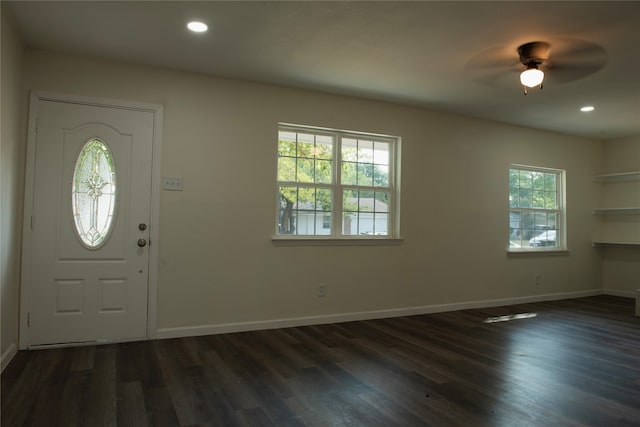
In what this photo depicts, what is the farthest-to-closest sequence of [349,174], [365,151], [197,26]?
[365,151]
[349,174]
[197,26]

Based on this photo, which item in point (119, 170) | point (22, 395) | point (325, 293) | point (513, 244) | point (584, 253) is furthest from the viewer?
point (584, 253)

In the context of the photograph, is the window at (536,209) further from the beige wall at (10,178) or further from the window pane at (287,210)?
the beige wall at (10,178)

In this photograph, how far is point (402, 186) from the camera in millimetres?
5047

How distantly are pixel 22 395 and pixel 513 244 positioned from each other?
5.75m

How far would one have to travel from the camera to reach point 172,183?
3.93m

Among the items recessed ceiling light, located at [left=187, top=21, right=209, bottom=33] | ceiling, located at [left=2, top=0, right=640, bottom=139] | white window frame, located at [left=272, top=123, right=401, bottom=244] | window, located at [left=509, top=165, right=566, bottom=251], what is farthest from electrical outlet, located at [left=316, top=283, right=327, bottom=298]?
window, located at [left=509, top=165, right=566, bottom=251]

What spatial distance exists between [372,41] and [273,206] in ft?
6.18

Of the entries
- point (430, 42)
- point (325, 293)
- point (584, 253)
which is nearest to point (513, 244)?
point (584, 253)

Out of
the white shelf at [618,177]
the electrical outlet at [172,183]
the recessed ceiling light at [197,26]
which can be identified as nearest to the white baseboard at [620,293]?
the white shelf at [618,177]

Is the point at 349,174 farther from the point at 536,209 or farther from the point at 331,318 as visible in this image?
the point at 536,209

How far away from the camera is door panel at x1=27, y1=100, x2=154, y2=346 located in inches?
138

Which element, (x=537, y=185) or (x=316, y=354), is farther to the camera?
(x=537, y=185)

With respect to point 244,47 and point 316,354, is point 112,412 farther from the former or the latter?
point 244,47

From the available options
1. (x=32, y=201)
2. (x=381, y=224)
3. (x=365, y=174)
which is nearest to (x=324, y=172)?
(x=365, y=174)
